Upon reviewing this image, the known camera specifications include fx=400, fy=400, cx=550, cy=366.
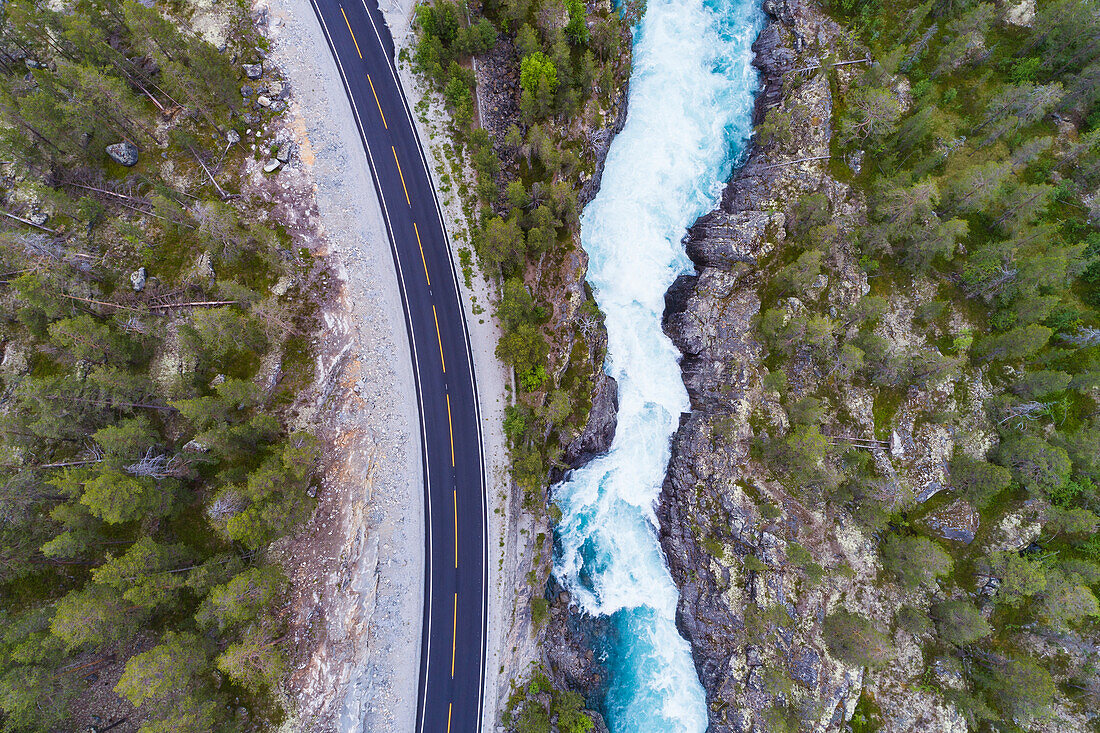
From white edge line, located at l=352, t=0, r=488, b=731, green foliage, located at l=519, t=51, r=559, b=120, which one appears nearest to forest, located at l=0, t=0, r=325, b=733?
white edge line, located at l=352, t=0, r=488, b=731

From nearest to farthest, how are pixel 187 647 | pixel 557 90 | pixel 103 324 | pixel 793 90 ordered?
Result: pixel 187 647, pixel 103 324, pixel 557 90, pixel 793 90

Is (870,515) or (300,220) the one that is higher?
(300,220)

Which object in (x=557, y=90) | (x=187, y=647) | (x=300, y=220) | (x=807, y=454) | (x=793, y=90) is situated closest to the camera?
(x=187, y=647)

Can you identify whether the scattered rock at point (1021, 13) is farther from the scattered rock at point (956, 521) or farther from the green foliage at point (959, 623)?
the green foliage at point (959, 623)

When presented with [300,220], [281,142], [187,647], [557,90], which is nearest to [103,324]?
[300,220]

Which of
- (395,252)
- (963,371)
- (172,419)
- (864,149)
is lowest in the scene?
(172,419)

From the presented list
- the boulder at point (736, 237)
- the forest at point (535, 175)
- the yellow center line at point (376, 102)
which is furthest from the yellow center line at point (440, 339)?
the boulder at point (736, 237)

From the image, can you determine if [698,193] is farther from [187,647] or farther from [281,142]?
[187,647]

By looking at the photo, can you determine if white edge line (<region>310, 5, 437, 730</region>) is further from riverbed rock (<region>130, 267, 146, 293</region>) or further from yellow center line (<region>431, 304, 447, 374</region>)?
riverbed rock (<region>130, 267, 146, 293</region>)
